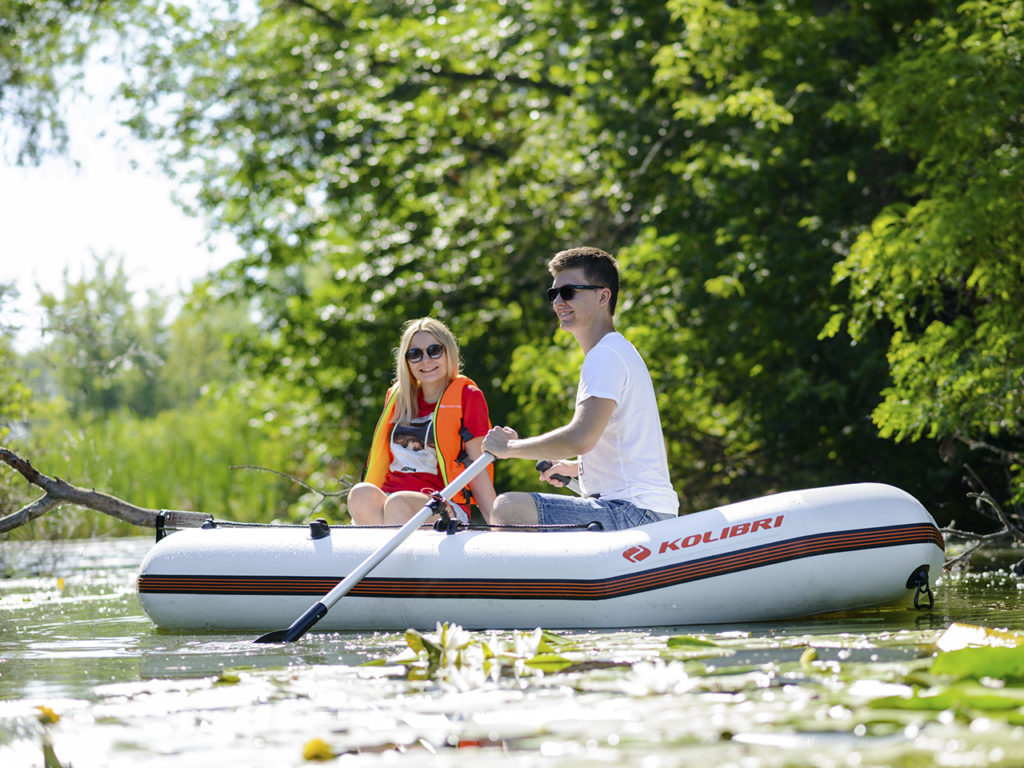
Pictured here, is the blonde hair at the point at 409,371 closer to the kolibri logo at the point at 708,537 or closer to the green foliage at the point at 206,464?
the kolibri logo at the point at 708,537

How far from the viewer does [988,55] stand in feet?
23.5

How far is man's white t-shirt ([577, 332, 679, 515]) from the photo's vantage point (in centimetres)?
445

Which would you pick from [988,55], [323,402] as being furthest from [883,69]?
[323,402]

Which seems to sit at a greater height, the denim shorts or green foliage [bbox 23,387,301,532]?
green foliage [bbox 23,387,301,532]

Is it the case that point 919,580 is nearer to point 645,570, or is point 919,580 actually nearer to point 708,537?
point 708,537

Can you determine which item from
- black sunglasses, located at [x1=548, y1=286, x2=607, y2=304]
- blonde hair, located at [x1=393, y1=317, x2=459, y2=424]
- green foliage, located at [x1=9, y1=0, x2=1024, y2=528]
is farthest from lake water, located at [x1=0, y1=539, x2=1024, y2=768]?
green foliage, located at [x1=9, y1=0, x2=1024, y2=528]

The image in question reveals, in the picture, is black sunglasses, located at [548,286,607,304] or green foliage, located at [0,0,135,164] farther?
green foliage, located at [0,0,135,164]

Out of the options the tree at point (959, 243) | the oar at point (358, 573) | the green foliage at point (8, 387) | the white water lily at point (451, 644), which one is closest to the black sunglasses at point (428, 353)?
the oar at point (358, 573)

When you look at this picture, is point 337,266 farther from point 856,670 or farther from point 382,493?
point 856,670

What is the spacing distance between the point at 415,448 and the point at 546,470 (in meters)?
0.66

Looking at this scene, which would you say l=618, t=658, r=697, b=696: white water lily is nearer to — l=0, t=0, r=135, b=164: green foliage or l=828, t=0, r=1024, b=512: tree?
l=828, t=0, r=1024, b=512: tree

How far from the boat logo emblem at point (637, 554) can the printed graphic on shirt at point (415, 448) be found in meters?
1.13

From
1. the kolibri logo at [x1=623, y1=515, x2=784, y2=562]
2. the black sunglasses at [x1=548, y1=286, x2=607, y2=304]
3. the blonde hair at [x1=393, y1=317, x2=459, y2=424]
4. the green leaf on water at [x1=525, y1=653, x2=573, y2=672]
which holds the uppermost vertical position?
the black sunglasses at [x1=548, y1=286, x2=607, y2=304]

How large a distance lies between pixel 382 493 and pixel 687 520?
1.35 meters
